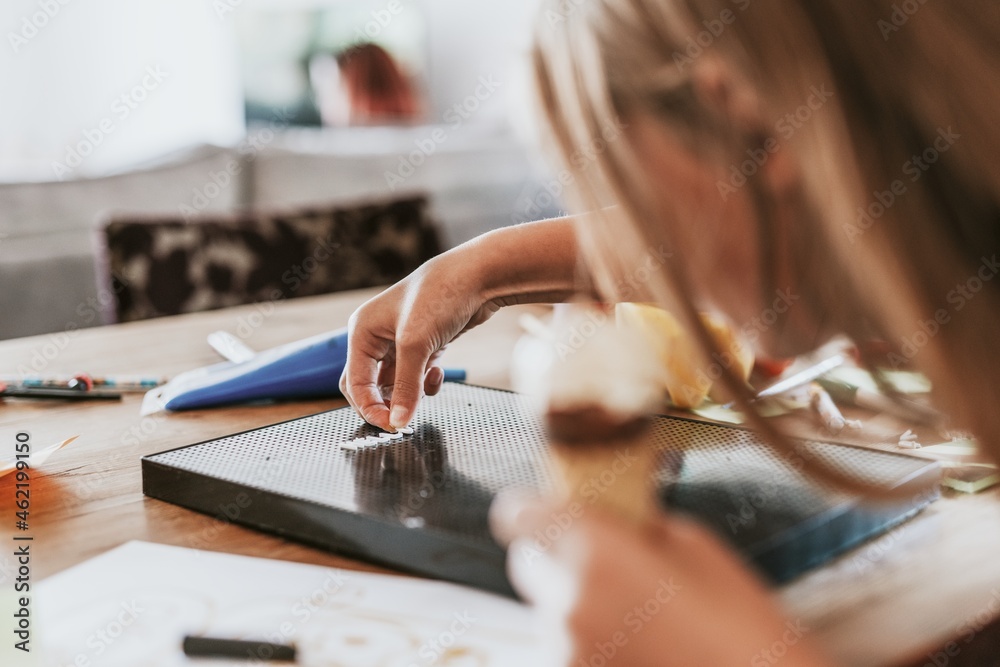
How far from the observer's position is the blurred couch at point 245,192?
2.29m

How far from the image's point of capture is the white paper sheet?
19.6 inches

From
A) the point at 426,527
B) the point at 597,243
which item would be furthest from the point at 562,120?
the point at 426,527

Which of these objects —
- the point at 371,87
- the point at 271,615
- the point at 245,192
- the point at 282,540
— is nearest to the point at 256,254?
the point at 245,192

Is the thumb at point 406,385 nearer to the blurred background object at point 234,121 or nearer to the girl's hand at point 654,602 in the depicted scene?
the girl's hand at point 654,602

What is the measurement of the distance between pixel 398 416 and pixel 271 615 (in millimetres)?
252

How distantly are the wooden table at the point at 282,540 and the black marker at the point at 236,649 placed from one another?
10 centimetres

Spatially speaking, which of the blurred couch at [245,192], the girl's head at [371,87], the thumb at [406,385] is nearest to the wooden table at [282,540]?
the thumb at [406,385]

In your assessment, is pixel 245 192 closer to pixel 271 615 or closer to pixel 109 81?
pixel 109 81

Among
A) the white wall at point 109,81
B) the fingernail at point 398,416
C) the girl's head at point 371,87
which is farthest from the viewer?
the girl's head at point 371,87

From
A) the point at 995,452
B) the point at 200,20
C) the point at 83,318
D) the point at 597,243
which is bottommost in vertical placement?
the point at 83,318

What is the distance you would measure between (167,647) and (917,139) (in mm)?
479

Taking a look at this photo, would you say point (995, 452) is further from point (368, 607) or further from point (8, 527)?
point (8, 527)

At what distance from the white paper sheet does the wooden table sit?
26 millimetres

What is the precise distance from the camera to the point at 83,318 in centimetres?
233
